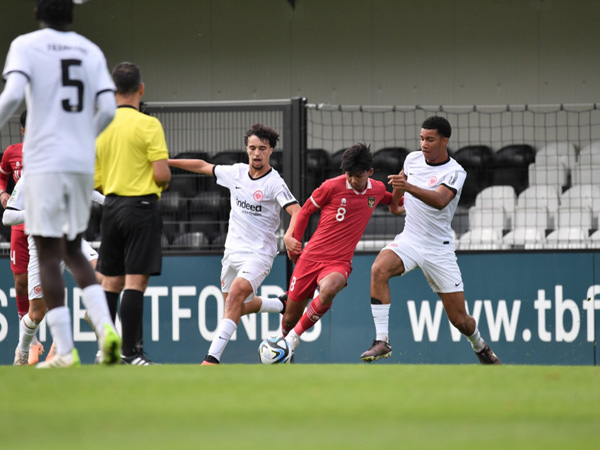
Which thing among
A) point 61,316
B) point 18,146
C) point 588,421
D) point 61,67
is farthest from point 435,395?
point 18,146

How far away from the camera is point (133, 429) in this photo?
3.76 metres

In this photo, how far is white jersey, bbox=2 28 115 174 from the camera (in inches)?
210

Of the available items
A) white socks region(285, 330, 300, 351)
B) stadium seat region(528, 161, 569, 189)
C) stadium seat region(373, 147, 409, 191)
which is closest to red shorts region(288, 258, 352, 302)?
white socks region(285, 330, 300, 351)

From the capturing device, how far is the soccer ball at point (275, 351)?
26.6 ft

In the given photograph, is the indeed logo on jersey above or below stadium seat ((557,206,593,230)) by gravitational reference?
above

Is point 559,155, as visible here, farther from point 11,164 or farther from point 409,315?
point 11,164

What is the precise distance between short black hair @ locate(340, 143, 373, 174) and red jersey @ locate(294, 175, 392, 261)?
8.3 inches

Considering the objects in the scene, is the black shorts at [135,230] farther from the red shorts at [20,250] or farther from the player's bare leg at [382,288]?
the red shorts at [20,250]

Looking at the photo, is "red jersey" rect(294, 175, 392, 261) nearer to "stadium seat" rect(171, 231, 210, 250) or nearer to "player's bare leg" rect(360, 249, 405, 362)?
"player's bare leg" rect(360, 249, 405, 362)

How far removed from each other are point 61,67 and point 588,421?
3368 mm

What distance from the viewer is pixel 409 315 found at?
36.4 ft

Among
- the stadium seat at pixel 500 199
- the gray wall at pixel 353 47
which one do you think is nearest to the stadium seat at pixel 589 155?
the stadium seat at pixel 500 199

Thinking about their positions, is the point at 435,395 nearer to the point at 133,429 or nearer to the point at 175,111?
the point at 133,429

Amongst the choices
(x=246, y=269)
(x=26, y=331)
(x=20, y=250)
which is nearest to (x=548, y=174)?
(x=246, y=269)
